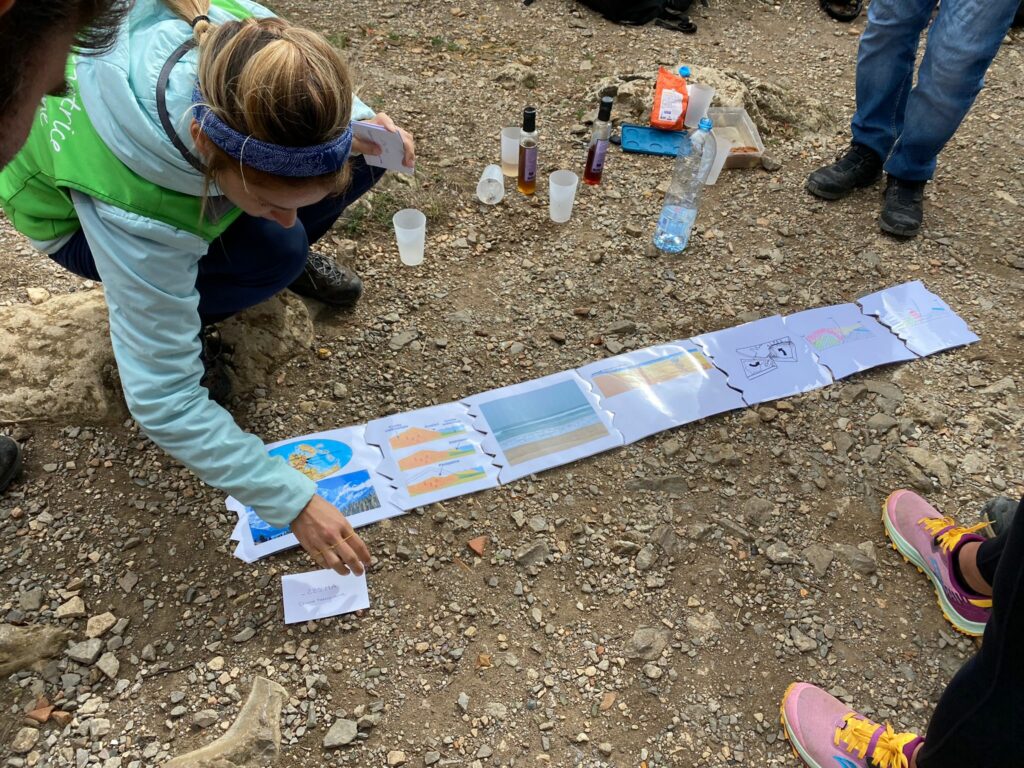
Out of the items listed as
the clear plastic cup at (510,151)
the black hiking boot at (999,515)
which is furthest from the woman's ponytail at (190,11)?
the black hiking boot at (999,515)

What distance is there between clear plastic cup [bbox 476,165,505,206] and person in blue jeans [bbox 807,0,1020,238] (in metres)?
1.57

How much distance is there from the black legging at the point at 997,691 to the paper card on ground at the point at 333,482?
1483 mm

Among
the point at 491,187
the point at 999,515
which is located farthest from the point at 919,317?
the point at 491,187

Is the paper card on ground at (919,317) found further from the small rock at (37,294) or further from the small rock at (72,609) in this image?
the small rock at (37,294)

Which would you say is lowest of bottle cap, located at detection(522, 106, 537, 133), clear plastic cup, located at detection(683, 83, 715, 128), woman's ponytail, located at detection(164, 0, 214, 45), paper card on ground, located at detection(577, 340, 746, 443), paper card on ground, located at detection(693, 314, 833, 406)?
paper card on ground, located at detection(577, 340, 746, 443)

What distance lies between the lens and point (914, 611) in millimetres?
1990

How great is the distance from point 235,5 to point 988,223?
3.43 meters

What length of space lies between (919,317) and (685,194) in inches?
45.4

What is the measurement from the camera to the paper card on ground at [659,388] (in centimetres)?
241

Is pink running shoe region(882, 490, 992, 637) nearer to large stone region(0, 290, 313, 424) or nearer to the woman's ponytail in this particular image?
the woman's ponytail

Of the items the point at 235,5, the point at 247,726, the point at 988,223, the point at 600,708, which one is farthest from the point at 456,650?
the point at 988,223

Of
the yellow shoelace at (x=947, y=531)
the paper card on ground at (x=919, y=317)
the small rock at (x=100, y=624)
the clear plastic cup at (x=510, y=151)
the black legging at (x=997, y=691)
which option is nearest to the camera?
the black legging at (x=997, y=691)

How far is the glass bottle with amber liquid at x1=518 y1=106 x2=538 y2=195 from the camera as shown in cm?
303

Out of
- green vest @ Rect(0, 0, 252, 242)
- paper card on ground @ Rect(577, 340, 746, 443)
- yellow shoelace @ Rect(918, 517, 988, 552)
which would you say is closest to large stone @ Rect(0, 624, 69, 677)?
green vest @ Rect(0, 0, 252, 242)
